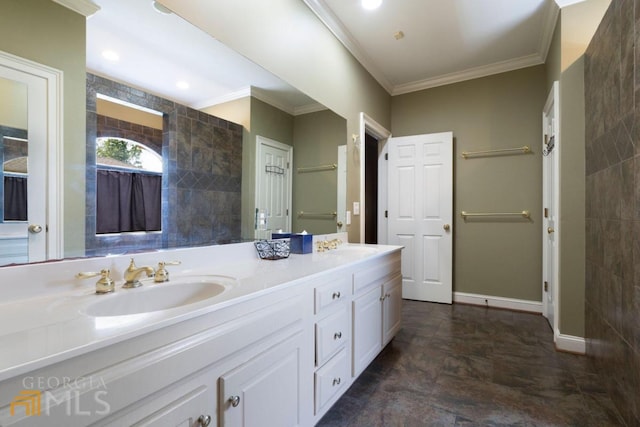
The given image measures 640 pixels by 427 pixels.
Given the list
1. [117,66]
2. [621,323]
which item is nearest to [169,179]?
[117,66]

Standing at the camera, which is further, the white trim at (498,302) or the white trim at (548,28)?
the white trim at (498,302)

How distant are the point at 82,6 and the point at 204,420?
1.40 metres

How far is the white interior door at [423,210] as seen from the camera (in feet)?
11.6

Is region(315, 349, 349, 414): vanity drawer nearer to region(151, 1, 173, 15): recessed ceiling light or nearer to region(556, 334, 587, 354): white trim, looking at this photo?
region(151, 1, 173, 15): recessed ceiling light

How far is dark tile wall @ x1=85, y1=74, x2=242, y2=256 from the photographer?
3.60 ft

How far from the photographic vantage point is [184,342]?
2.57ft

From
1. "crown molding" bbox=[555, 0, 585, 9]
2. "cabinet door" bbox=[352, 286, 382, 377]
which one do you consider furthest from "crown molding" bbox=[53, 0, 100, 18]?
"crown molding" bbox=[555, 0, 585, 9]

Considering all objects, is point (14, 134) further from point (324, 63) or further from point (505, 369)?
point (505, 369)

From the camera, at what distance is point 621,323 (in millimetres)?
1528

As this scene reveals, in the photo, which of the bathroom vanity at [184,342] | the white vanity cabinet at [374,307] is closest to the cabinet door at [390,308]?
the white vanity cabinet at [374,307]

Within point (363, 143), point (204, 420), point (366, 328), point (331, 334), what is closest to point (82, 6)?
point (204, 420)

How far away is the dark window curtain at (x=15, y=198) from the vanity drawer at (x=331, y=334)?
1.12 metres

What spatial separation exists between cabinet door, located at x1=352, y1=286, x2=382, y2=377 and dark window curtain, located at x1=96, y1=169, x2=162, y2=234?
1.13 m

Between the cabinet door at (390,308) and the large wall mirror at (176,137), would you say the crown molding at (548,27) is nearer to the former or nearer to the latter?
the large wall mirror at (176,137)
